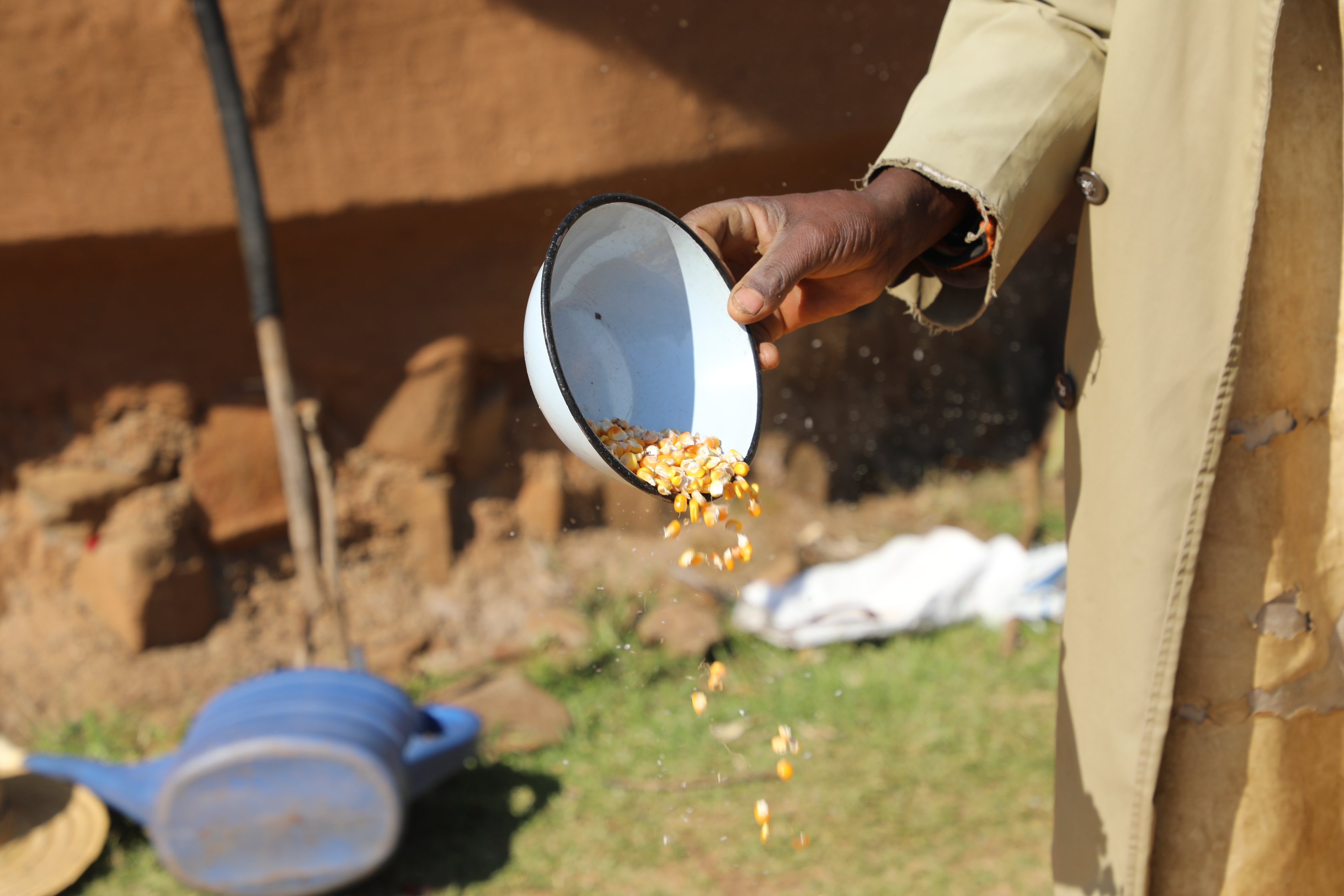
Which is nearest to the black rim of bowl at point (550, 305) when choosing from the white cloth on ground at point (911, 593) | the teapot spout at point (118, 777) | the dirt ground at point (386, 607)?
the teapot spout at point (118, 777)

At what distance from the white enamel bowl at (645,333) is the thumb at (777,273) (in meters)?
0.11

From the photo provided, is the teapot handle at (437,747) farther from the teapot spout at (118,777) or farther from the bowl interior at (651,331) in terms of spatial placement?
the bowl interior at (651,331)

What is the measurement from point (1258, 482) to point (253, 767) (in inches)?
79.4

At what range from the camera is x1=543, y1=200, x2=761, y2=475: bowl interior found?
129cm

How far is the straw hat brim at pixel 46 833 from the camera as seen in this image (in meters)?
2.31

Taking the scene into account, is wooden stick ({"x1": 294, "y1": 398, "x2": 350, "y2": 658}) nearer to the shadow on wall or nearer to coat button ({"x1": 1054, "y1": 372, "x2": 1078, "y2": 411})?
the shadow on wall

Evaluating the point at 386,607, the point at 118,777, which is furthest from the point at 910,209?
the point at 386,607

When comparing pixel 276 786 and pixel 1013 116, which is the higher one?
pixel 1013 116

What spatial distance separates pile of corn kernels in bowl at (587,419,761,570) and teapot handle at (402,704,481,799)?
4.80 feet

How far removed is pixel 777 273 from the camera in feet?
3.86

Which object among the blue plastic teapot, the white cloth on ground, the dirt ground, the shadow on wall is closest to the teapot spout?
the blue plastic teapot

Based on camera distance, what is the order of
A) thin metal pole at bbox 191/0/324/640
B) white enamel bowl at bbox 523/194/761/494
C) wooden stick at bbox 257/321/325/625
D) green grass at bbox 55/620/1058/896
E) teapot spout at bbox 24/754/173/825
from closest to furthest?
white enamel bowl at bbox 523/194/761/494
teapot spout at bbox 24/754/173/825
green grass at bbox 55/620/1058/896
thin metal pole at bbox 191/0/324/640
wooden stick at bbox 257/321/325/625

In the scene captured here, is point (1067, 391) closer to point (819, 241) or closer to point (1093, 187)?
point (1093, 187)

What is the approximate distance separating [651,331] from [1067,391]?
0.54m
